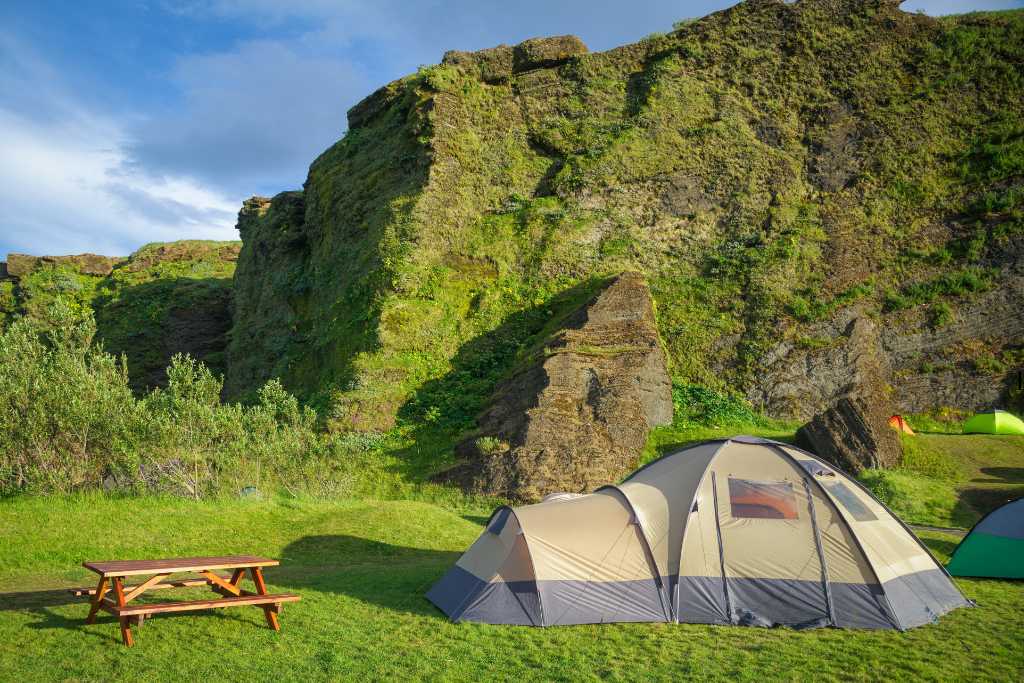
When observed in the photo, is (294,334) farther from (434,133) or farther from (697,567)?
(697,567)

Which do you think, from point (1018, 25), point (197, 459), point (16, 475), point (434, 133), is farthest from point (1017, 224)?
point (16, 475)

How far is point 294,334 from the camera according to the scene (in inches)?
1404

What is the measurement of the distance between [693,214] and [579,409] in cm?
1477

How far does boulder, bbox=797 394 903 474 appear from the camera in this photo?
20.4 metres

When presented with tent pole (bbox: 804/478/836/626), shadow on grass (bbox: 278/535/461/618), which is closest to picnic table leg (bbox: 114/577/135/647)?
shadow on grass (bbox: 278/535/461/618)

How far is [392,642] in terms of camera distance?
8977mm

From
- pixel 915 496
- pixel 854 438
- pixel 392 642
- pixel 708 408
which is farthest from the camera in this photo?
pixel 708 408

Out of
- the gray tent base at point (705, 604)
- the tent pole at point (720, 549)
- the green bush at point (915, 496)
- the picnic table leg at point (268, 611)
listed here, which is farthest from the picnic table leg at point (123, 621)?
the green bush at point (915, 496)

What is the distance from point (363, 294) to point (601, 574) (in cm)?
2255

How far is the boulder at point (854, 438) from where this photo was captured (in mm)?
20391

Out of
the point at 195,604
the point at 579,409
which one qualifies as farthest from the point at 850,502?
the point at 579,409

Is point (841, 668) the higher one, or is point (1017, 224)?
point (1017, 224)

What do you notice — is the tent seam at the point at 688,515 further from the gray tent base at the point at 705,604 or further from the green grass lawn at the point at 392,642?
the green grass lawn at the point at 392,642

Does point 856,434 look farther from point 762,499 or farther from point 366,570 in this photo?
point 366,570
